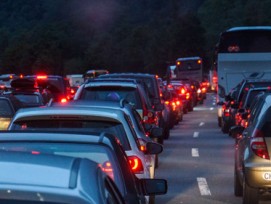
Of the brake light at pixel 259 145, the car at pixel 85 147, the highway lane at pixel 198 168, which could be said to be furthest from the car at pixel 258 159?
the car at pixel 85 147

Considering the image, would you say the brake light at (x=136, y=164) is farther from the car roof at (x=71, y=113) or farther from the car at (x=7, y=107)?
the car at (x=7, y=107)

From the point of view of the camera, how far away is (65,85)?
33.6 metres

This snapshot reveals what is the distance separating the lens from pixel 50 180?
4.03 meters

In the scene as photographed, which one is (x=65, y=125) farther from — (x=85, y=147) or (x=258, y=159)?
(x=258, y=159)

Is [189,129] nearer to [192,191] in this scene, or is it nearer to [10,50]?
[192,191]

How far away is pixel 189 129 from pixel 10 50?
92.9 metres

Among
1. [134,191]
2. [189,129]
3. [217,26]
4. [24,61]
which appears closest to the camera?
[134,191]

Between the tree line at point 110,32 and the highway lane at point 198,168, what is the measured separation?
78419 millimetres

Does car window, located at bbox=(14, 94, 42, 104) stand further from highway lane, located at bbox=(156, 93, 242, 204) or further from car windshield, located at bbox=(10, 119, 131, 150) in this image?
car windshield, located at bbox=(10, 119, 131, 150)

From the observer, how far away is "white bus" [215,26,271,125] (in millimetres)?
34062

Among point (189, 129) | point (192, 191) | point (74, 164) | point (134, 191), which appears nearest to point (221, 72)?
point (189, 129)

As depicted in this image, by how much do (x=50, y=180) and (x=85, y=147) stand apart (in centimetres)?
201

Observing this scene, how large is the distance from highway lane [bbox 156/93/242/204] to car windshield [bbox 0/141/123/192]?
7513mm

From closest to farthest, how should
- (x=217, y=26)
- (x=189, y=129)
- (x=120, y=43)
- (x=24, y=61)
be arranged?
(x=189, y=129), (x=24, y=61), (x=120, y=43), (x=217, y=26)
